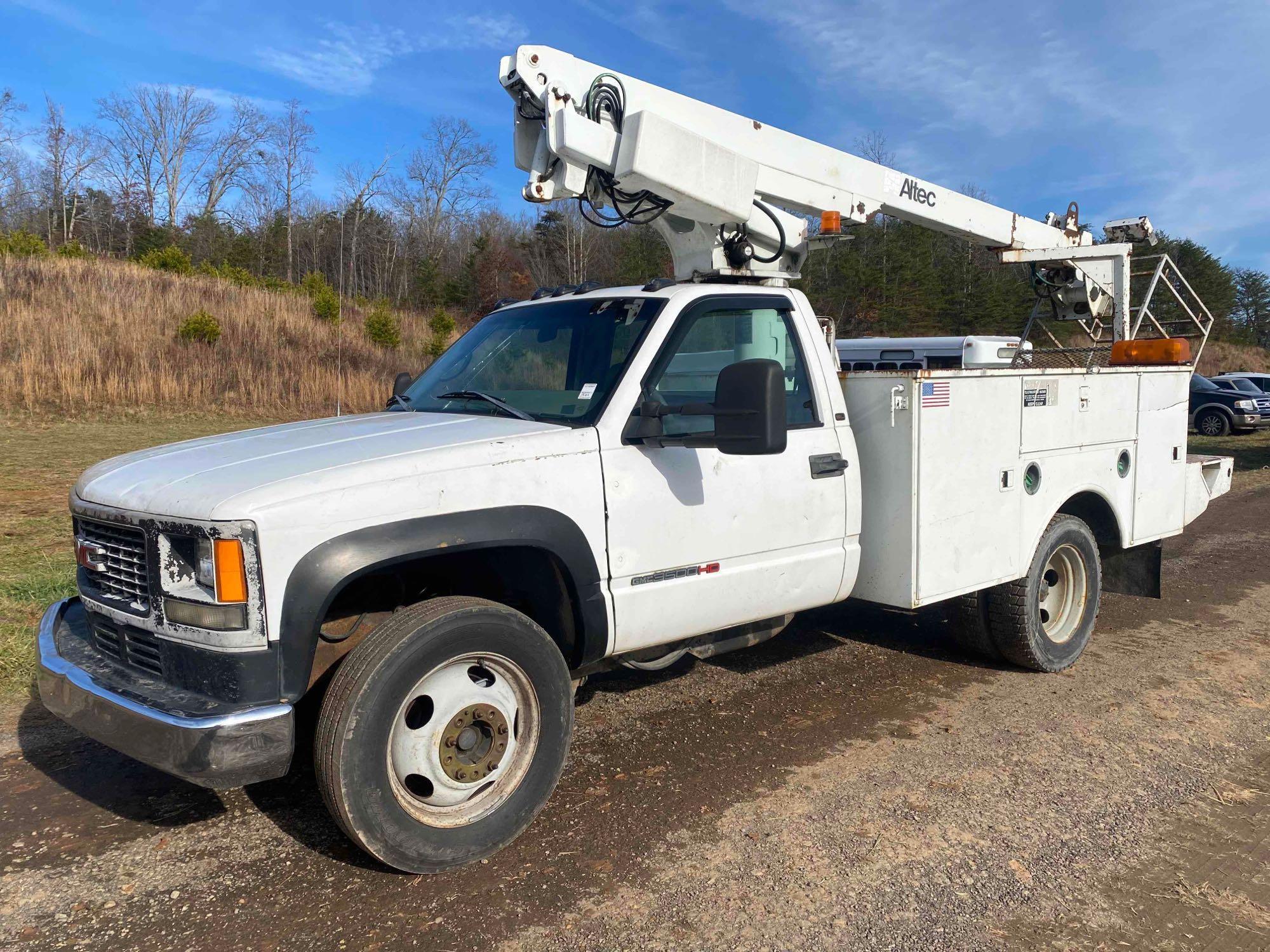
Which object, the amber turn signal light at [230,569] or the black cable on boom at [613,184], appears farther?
the black cable on boom at [613,184]

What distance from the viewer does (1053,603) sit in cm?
586

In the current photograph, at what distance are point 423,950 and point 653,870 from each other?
85cm

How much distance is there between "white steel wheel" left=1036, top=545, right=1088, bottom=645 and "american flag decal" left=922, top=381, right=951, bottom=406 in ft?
5.55

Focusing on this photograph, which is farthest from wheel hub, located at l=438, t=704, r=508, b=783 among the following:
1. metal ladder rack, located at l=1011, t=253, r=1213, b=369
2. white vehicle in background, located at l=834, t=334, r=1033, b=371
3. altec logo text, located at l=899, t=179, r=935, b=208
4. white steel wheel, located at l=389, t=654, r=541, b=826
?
white vehicle in background, located at l=834, t=334, r=1033, b=371

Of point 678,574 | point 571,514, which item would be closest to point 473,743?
point 571,514

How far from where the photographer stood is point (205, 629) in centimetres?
303

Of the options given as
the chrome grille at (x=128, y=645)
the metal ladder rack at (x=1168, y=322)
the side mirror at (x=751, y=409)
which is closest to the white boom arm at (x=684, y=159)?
the side mirror at (x=751, y=409)

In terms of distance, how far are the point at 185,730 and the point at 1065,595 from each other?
496cm

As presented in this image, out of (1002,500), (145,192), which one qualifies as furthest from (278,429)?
(145,192)

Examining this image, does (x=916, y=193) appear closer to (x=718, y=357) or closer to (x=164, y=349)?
(x=718, y=357)

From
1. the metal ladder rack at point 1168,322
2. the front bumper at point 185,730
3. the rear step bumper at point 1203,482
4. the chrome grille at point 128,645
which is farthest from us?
the metal ladder rack at point 1168,322

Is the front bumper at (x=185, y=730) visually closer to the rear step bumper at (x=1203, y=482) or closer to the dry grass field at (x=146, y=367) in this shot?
the rear step bumper at (x=1203, y=482)

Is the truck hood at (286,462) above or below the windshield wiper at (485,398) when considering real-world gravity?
below

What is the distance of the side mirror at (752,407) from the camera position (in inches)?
136
